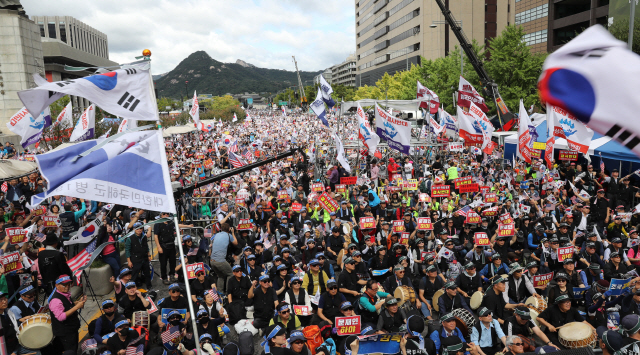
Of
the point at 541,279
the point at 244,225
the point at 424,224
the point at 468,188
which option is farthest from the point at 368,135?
the point at 541,279

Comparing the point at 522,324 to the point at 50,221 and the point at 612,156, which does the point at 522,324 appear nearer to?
the point at 50,221

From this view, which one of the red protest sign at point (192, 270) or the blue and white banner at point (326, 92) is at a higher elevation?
the blue and white banner at point (326, 92)

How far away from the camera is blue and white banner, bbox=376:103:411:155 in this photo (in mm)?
17656

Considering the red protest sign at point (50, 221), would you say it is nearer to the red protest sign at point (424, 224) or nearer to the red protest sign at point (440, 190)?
the red protest sign at point (424, 224)

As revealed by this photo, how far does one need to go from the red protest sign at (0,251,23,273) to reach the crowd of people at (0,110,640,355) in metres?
0.15

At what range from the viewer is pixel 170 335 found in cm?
678

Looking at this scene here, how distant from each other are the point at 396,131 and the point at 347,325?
11.9 metres

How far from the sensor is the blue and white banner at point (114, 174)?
16.2 ft

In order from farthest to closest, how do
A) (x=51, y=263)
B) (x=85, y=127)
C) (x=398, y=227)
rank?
(x=85, y=127), (x=398, y=227), (x=51, y=263)

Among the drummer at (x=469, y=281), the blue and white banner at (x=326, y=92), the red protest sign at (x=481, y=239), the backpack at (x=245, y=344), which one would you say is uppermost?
the blue and white banner at (x=326, y=92)

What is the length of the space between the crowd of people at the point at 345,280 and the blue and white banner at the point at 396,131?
285cm

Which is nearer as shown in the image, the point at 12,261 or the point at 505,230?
the point at 12,261

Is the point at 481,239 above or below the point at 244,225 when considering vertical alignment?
below

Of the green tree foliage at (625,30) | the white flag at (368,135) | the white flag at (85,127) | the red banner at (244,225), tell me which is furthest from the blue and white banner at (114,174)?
the green tree foliage at (625,30)
